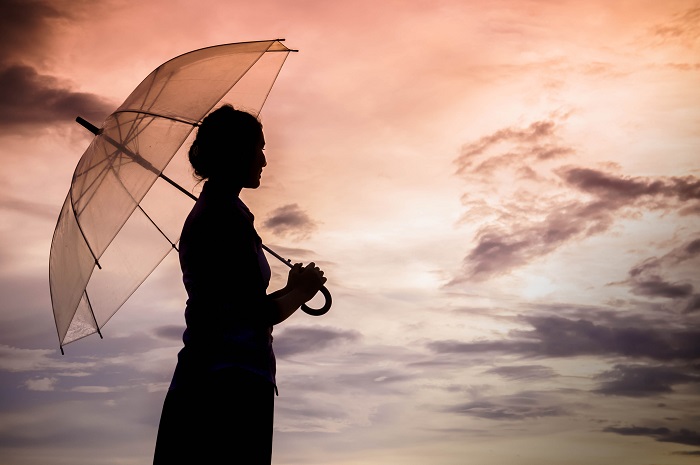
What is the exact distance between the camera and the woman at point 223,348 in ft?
11.0

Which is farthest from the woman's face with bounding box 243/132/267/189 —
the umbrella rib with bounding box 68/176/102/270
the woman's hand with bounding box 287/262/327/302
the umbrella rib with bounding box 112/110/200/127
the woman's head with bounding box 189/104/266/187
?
the umbrella rib with bounding box 68/176/102/270

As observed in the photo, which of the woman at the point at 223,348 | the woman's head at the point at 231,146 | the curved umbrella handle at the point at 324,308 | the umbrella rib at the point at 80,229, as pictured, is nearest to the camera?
the woman at the point at 223,348

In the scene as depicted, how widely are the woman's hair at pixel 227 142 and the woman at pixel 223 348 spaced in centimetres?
17

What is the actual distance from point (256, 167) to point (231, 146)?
166 mm

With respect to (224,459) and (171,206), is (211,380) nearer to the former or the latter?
(224,459)

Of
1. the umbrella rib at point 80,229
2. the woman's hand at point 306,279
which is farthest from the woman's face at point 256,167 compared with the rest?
the umbrella rib at point 80,229

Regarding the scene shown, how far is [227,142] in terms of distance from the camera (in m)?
3.70

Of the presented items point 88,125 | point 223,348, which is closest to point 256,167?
point 223,348

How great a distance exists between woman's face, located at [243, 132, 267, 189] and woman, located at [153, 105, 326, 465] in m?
0.14

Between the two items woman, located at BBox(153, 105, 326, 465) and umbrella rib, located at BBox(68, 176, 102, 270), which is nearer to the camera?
woman, located at BBox(153, 105, 326, 465)

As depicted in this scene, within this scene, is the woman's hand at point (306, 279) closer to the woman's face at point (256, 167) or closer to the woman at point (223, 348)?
the woman at point (223, 348)

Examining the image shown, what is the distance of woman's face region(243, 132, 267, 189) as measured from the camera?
370 cm

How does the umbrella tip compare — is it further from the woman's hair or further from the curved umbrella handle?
the curved umbrella handle

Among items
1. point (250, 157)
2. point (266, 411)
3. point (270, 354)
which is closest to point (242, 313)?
point (270, 354)
